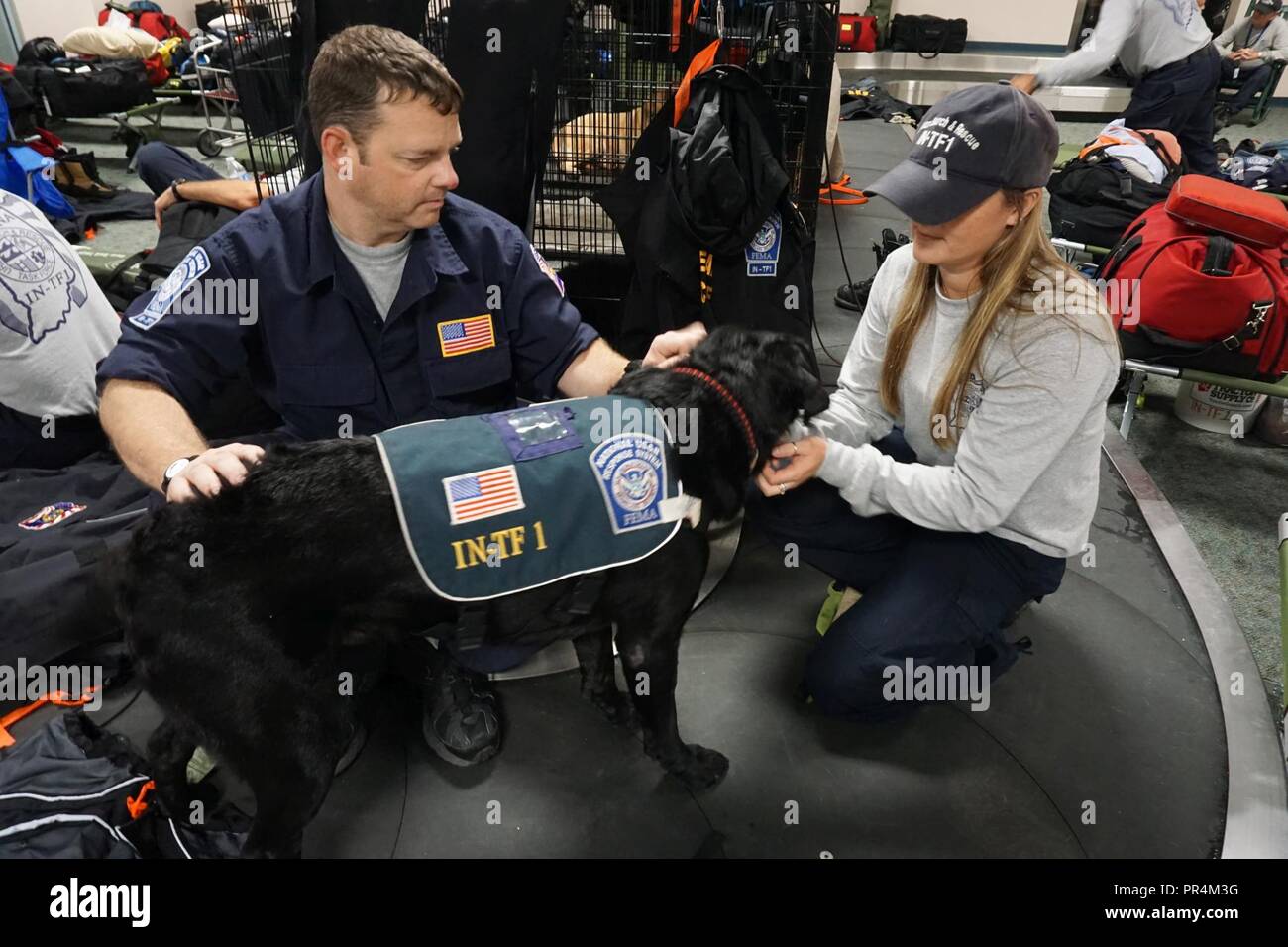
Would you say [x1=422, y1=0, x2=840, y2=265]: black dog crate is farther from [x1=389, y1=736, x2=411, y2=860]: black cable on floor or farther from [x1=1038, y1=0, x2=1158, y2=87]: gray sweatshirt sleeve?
[x1=389, y1=736, x2=411, y2=860]: black cable on floor

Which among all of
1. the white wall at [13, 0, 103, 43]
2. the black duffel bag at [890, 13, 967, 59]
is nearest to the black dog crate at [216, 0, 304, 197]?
the white wall at [13, 0, 103, 43]

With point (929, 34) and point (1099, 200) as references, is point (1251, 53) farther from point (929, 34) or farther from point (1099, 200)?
point (1099, 200)

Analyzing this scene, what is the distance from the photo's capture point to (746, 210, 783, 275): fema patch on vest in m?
2.75

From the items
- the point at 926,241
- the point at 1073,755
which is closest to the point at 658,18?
the point at 926,241

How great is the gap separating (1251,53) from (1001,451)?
27.6ft

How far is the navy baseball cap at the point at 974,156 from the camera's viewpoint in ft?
4.77

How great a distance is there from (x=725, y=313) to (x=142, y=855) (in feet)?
7.19

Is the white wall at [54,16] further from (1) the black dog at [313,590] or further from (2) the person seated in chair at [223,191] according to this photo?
(1) the black dog at [313,590]

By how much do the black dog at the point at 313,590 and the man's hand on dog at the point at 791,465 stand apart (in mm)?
49

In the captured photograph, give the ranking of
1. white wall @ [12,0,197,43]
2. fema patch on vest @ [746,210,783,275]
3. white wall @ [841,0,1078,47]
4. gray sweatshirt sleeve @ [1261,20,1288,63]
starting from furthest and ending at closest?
white wall @ [841,0,1078,47]
gray sweatshirt sleeve @ [1261,20,1288,63]
white wall @ [12,0,197,43]
fema patch on vest @ [746,210,783,275]

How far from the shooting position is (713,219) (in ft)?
8.81

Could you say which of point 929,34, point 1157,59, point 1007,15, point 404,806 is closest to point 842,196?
point 1157,59

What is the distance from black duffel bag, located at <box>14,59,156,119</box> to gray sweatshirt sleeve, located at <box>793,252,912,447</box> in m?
6.29

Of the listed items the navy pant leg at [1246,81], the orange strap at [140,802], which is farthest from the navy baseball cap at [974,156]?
the navy pant leg at [1246,81]
